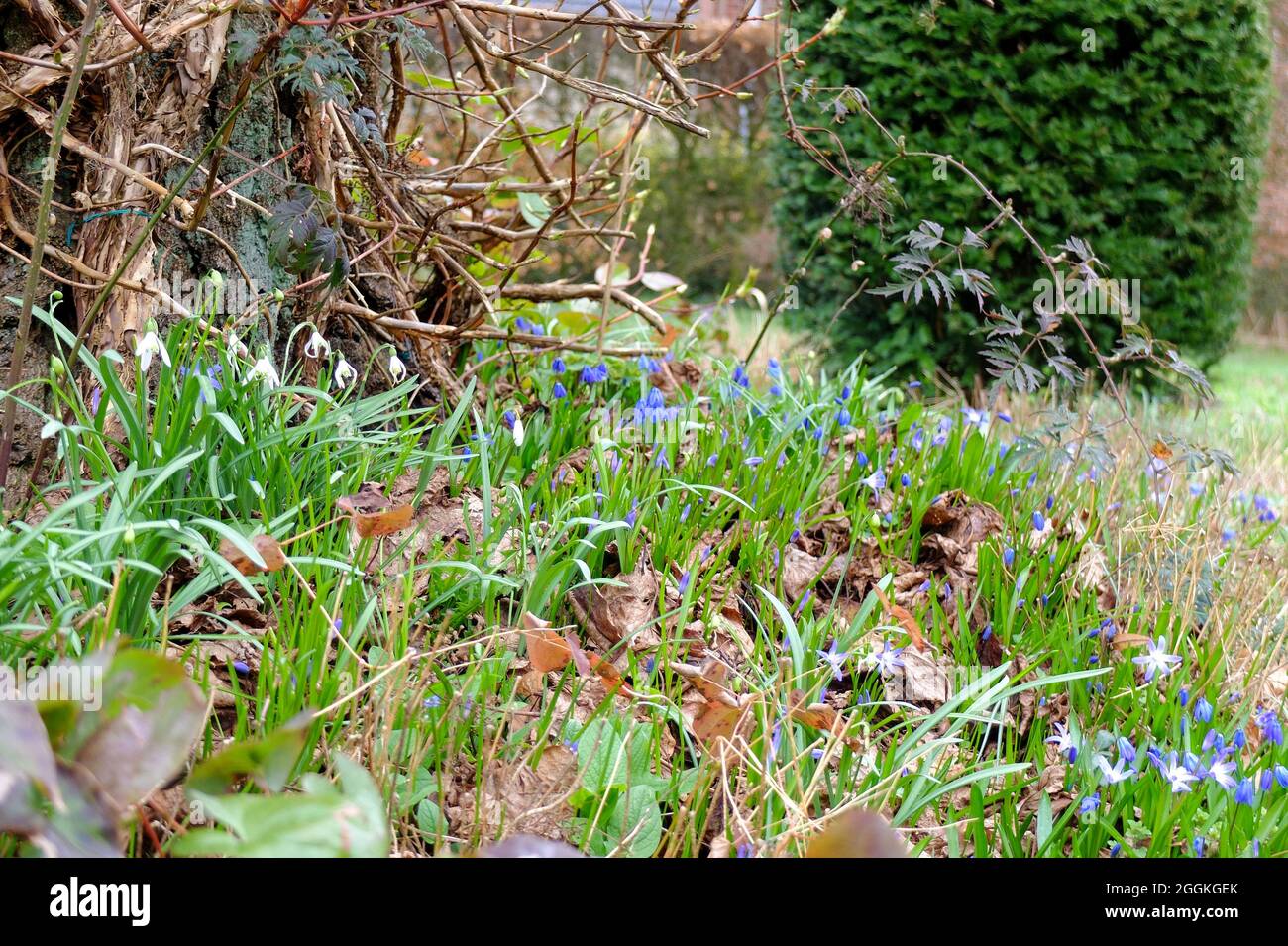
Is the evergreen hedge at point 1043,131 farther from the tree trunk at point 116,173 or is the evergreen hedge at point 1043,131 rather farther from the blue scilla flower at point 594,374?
the tree trunk at point 116,173

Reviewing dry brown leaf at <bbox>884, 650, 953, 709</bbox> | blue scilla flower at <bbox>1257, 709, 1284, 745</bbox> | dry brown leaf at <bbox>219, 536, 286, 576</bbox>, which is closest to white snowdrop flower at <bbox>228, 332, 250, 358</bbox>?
dry brown leaf at <bbox>219, 536, 286, 576</bbox>

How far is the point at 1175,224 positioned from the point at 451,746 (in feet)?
17.6

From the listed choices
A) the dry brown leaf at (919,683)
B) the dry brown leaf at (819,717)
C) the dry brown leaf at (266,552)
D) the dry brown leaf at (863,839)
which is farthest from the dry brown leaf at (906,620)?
the dry brown leaf at (266,552)

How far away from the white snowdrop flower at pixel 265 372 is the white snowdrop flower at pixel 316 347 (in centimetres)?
28

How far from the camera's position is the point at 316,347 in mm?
2465

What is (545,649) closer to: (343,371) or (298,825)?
(298,825)

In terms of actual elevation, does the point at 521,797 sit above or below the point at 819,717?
below

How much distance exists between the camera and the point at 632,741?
1.62 m

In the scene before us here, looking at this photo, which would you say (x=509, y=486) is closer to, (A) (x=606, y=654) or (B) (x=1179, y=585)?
(A) (x=606, y=654)

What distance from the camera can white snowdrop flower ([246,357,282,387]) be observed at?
A: 204cm

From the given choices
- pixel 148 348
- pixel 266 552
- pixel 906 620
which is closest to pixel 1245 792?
pixel 906 620

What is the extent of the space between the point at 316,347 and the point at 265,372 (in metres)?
0.43

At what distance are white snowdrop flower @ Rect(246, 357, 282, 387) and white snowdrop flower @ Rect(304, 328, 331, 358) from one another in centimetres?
28
